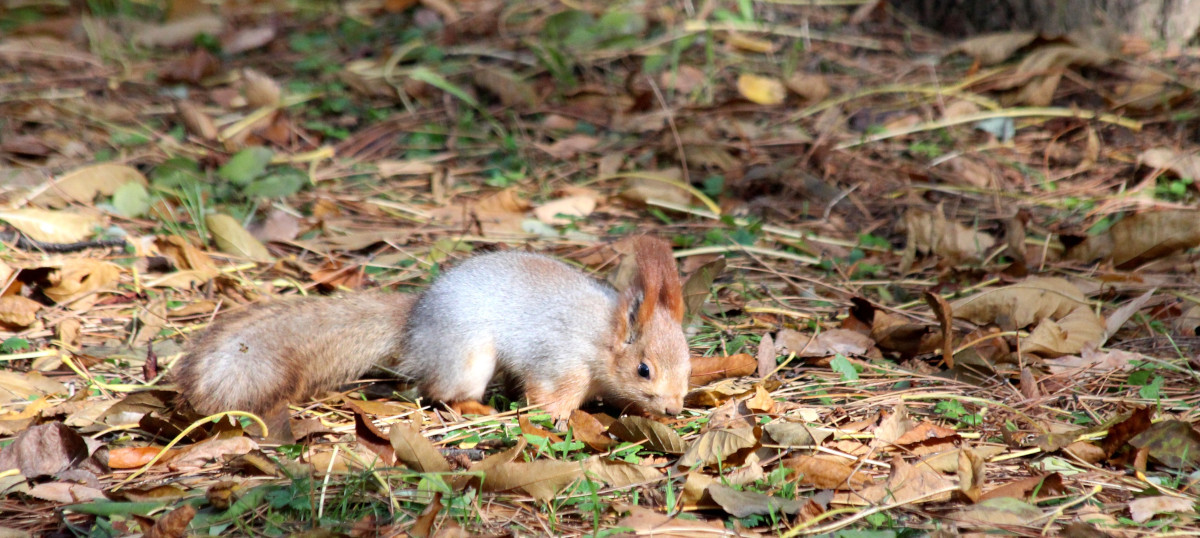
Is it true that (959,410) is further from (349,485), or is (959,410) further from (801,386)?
(349,485)

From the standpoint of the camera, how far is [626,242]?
10.8 ft

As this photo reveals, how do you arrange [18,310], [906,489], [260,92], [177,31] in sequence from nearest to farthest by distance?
1. [906,489]
2. [18,310]
3. [260,92]
4. [177,31]

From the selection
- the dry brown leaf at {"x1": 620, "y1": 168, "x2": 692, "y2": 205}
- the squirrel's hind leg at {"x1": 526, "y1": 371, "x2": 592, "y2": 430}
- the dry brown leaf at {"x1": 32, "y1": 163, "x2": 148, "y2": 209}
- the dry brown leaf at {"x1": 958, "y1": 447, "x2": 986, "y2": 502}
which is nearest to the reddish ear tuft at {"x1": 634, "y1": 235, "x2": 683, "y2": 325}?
the squirrel's hind leg at {"x1": 526, "y1": 371, "x2": 592, "y2": 430}

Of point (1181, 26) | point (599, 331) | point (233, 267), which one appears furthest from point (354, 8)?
point (1181, 26)

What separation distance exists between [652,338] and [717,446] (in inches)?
16.1

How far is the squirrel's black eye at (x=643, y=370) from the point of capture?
7.93ft

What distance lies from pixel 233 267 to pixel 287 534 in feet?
4.95

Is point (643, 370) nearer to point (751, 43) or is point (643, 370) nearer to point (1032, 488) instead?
point (1032, 488)

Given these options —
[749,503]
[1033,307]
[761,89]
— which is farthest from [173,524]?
[761,89]

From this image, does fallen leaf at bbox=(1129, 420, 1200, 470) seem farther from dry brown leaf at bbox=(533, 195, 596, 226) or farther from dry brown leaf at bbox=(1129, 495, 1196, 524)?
dry brown leaf at bbox=(533, 195, 596, 226)

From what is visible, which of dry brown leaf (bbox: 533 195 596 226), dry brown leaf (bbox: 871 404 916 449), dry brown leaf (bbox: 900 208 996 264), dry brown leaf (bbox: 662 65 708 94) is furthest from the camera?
dry brown leaf (bbox: 662 65 708 94)

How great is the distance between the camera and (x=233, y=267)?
312 cm

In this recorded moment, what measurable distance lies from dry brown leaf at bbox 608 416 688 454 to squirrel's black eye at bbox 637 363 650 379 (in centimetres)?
18

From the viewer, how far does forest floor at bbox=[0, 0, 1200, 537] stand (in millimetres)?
1981
